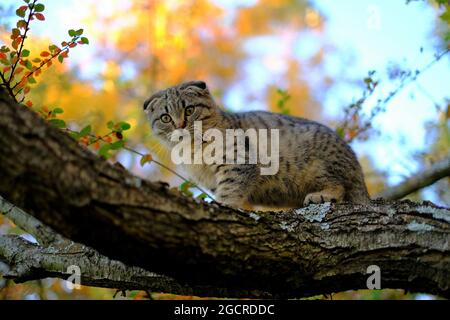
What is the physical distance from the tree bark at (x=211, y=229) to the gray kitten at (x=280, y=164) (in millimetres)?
1666

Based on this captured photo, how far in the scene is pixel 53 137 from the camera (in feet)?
8.11

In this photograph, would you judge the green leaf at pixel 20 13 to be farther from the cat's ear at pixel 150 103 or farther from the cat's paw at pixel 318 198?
the cat's paw at pixel 318 198

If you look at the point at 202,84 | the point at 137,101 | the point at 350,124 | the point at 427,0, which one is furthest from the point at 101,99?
the point at 427,0

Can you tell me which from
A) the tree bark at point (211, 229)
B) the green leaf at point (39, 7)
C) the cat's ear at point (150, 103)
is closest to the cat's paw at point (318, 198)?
the tree bark at point (211, 229)

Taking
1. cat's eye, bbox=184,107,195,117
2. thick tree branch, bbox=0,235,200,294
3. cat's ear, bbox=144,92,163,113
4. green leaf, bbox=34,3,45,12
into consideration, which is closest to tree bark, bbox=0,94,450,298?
thick tree branch, bbox=0,235,200,294

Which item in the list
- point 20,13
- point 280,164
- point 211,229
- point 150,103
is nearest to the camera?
point 211,229

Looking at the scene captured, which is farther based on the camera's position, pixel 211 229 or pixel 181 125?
pixel 181 125

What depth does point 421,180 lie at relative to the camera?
18.9ft

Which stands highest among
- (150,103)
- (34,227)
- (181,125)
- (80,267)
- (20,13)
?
(150,103)

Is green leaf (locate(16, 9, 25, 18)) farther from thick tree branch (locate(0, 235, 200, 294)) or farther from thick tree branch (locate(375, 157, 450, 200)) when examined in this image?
thick tree branch (locate(375, 157, 450, 200))

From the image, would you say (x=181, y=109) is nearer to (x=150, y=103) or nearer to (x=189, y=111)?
(x=189, y=111)

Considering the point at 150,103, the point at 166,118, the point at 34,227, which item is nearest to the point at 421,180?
the point at 166,118

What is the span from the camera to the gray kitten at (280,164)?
5410 millimetres

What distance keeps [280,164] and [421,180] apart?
5.15 feet
